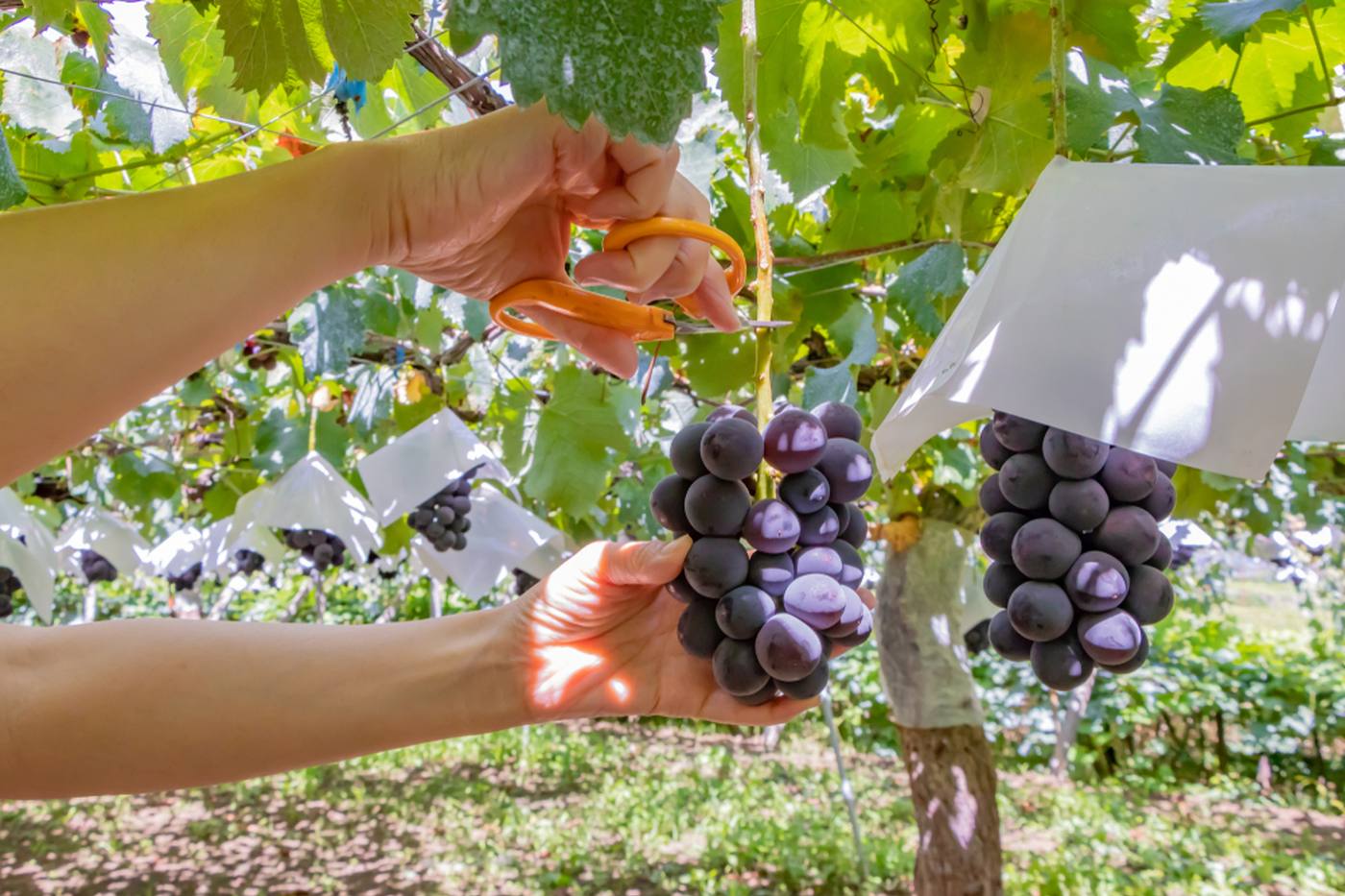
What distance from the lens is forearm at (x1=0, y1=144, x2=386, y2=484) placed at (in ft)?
2.13

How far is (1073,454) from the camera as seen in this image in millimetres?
906

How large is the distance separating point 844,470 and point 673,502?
0.16 meters

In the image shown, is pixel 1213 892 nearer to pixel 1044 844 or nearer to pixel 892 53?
pixel 1044 844

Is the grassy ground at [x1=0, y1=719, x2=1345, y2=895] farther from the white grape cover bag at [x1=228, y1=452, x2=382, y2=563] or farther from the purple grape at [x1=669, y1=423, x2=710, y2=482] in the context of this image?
the purple grape at [x1=669, y1=423, x2=710, y2=482]

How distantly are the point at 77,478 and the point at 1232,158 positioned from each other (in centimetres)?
568

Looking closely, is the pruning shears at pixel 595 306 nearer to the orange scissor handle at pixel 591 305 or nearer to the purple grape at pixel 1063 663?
the orange scissor handle at pixel 591 305

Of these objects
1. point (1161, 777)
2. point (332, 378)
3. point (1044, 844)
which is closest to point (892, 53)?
point (332, 378)

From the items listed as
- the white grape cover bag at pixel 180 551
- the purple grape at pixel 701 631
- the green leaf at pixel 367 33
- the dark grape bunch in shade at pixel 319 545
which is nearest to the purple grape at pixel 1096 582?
the purple grape at pixel 701 631

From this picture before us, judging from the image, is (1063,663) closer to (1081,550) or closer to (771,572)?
(1081,550)

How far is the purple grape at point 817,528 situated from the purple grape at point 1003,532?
0.16m

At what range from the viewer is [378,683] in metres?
1.10

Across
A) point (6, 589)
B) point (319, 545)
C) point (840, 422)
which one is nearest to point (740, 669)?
point (840, 422)

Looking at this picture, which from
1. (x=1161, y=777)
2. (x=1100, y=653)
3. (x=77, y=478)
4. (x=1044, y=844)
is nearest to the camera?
(x=1100, y=653)

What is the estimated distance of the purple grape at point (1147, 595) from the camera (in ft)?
3.01
